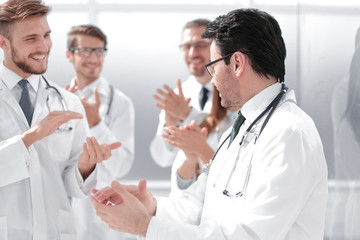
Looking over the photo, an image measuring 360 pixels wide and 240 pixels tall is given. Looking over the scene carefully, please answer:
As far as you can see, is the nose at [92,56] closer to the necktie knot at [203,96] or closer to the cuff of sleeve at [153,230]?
the necktie knot at [203,96]

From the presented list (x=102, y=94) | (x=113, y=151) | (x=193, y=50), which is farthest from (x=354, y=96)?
(x=102, y=94)

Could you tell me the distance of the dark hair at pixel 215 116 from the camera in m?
2.82

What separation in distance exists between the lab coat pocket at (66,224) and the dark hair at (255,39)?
1022 mm

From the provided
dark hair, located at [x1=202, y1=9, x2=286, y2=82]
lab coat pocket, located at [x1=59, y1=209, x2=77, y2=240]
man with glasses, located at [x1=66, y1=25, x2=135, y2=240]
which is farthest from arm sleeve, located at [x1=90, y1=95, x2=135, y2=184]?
dark hair, located at [x1=202, y1=9, x2=286, y2=82]

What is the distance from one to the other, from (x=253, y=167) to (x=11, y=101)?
1129 millimetres

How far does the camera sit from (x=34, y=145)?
7.09 feet

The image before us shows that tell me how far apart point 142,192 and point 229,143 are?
353 mm

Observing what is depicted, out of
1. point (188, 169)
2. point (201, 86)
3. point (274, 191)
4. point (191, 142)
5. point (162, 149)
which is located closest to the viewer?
point (274, 191)

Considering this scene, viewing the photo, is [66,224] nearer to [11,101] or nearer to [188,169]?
[11,101]

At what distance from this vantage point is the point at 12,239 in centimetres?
204

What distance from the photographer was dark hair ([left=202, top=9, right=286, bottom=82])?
159 centimetres

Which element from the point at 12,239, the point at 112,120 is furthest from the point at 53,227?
the point at 112,120

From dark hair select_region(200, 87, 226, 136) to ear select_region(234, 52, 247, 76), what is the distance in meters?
1.17

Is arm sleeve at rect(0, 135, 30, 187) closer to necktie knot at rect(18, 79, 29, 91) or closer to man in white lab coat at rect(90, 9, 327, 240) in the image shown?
necktie knot at rect(18, 79, 29, 91)
